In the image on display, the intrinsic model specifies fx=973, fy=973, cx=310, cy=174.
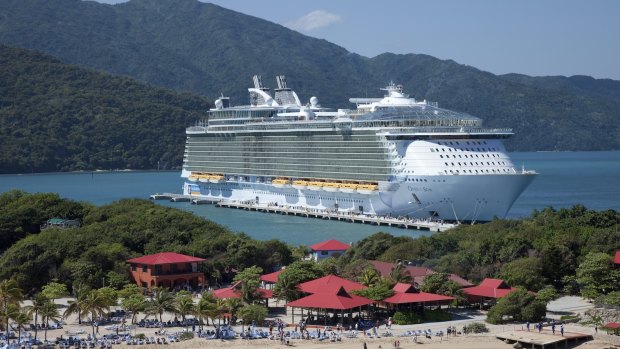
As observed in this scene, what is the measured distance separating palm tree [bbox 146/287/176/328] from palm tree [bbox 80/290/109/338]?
6.26 feet

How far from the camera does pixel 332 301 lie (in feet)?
132

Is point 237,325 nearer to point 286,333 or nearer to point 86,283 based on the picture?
point 286,333

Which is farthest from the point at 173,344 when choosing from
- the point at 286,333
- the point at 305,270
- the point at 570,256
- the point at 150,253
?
the point at 570,256

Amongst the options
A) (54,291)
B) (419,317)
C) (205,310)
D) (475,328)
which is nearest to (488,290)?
(419,317)

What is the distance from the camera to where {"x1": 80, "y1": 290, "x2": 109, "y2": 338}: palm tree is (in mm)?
40344

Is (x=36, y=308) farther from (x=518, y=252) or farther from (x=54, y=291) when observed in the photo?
(x=518, y=252)

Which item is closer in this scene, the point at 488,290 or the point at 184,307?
the point at 184,307

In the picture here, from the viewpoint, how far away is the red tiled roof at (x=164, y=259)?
49859 millimetres

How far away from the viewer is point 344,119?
289ft

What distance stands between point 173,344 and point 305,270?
971cm

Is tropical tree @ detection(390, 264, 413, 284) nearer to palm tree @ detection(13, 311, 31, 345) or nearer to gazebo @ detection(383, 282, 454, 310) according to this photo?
gazebo @ detection(383, 282, 454, 310)

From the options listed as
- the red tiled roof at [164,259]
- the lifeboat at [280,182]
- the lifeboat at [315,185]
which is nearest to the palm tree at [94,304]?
the red tiled roof at [164,259]

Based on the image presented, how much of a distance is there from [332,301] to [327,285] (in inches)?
80.9

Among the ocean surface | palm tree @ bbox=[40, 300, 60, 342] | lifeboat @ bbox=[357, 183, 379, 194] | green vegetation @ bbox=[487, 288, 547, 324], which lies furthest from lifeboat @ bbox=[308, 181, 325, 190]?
palm tree @ bbox=[40, 300, 60, 342]
